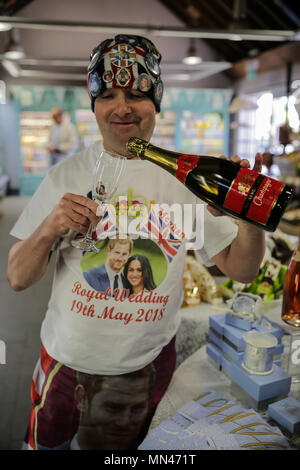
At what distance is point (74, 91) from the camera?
8.37 meters

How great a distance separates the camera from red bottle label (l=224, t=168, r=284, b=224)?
63 centimetres

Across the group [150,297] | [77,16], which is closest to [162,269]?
[150,297]

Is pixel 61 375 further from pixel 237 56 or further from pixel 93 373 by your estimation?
pixel 237 56

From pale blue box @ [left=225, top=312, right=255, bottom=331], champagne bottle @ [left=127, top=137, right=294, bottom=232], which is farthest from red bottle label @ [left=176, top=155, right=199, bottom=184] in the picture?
pale blue box @ [left=225, top=312, right=255, bottom=331]

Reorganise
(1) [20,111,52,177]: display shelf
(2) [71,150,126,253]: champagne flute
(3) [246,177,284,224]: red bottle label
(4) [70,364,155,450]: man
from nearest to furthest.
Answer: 1. (3) [246,177,284,224]: red bottle label
2. (2) [71,150,126,253]: champagne flute
3. (4) [70,364,155,450]: man
4. (1) [20,111,52,177]: display shelf

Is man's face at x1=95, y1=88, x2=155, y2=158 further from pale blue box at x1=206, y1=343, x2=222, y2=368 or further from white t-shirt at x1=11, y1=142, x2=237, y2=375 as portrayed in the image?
pale blue box at x1=206, y1=343, x2=222, y2=368

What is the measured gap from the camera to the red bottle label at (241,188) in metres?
0.65

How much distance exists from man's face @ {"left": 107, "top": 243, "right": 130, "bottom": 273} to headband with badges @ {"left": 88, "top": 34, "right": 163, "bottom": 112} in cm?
36

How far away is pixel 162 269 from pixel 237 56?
28.0ft

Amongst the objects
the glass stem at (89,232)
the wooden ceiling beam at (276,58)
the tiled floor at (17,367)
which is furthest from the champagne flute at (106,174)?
the wooden ceiling beam at (276,58)

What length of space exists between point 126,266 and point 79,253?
0.12 meters

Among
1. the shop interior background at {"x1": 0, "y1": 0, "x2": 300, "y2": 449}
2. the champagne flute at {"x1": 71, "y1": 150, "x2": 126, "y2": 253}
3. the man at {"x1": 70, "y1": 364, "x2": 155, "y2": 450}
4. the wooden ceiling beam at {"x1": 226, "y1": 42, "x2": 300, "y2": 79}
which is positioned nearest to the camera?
the champagne flute at {"x1": 71, "y1": 150, "x2": 126, "y2": 253}

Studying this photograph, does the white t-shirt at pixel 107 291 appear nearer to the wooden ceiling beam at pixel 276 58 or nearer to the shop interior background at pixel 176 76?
the shop interior background at pixel 176 76

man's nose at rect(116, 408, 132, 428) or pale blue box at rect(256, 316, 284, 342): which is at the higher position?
pale blue box at rect(256, 316, 284, 342)
